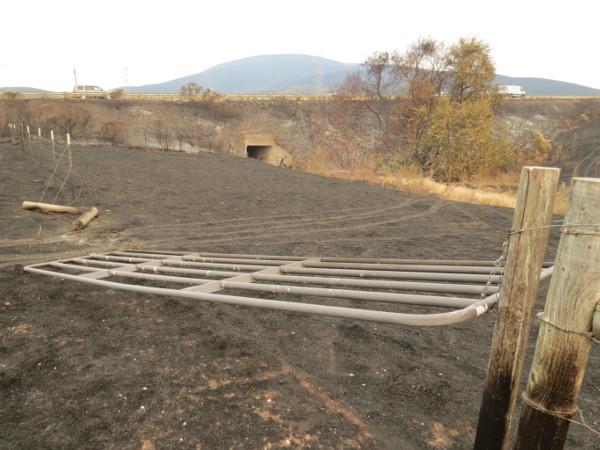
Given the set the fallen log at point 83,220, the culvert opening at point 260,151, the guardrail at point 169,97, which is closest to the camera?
the fallen log at point 83,220

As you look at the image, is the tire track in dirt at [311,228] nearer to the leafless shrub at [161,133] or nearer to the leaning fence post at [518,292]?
the leaning fence post at [518,292]

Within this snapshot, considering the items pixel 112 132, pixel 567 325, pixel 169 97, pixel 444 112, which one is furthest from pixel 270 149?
pixel 567 325

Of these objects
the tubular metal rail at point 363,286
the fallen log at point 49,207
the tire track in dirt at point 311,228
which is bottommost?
the tire track in dirt at point 311,228

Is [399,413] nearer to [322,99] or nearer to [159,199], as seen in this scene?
[159,199]

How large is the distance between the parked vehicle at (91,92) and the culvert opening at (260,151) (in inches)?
554

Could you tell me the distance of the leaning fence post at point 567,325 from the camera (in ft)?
6.98

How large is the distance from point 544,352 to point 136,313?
5.34 m

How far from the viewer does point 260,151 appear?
3912 cm

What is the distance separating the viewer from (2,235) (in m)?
9.84

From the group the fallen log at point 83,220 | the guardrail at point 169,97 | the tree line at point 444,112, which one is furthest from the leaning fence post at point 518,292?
the guardrail at point 169,97

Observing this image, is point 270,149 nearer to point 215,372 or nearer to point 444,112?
point 444,112

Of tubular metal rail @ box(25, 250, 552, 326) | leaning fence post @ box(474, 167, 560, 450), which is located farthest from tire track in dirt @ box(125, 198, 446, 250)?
leaning fence post @ box(474, 167, 560, 450)

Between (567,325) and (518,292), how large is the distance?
30cm

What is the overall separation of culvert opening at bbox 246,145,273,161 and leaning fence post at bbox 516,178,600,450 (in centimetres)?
3659
